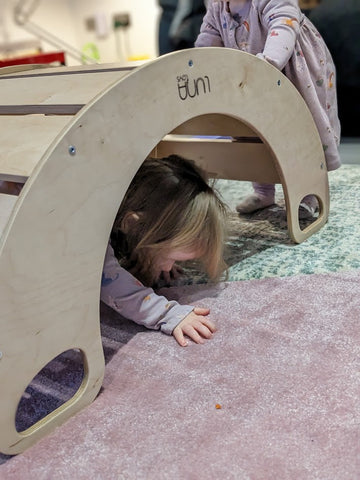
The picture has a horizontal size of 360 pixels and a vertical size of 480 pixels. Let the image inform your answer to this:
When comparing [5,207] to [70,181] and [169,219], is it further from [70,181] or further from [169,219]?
[169,219]

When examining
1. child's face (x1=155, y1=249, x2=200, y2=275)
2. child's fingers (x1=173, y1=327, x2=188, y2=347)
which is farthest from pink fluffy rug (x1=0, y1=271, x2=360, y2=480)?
child's face (x1=155, y1=249, x2=200, y2=275)

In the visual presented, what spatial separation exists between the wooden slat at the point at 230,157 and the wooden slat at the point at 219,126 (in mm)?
44


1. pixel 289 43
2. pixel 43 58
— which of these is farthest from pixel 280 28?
pixel 43 58

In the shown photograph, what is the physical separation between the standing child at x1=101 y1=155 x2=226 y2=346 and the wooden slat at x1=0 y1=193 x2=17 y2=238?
25cm

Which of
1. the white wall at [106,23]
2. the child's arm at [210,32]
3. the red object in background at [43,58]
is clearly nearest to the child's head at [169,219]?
the child's arm at [210,32]

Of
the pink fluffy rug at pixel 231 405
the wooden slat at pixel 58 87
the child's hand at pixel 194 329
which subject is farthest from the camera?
the child's hand at pixel 194 329

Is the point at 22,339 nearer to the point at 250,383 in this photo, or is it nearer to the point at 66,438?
the point at 66,438

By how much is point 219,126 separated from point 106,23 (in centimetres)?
318

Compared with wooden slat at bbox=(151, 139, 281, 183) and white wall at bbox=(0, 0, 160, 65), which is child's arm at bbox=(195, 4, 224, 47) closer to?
wooden slat at bbox=(151, 139, 281, 183)

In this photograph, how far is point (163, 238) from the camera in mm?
888

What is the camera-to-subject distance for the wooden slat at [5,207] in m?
0.62

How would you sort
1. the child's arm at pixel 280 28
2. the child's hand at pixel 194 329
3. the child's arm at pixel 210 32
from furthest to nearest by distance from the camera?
the child's arm at pixel 210 32
the child's arm at pixel 280 28
the child's hand at pixel 194 329

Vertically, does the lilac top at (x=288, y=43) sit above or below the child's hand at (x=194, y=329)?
above

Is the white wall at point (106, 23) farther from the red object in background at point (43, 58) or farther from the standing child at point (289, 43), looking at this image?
the standing child at point (289, 43)
